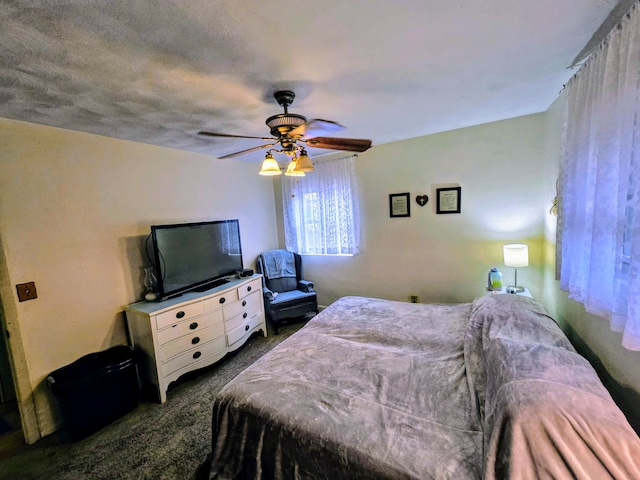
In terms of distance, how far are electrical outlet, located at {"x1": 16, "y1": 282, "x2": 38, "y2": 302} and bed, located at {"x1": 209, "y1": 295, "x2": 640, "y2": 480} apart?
1.80m

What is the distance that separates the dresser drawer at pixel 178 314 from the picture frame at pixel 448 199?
2.94 meters

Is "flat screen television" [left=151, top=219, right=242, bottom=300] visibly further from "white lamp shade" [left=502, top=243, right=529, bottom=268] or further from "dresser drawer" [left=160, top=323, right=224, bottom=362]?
"white lamp shade" [left=502, top=243, right=529, bottom=268]

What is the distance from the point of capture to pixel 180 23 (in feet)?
3.68

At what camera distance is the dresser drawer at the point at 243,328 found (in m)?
3.04

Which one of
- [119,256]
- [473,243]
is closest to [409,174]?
[473,243]

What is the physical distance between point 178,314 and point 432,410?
2.24 metres

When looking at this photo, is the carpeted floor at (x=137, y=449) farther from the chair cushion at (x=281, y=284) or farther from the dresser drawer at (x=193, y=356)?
the chair cushion at (x=281, y=284)

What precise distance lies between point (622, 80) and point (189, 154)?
11.7 feet

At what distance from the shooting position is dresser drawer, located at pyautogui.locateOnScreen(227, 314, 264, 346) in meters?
3.04

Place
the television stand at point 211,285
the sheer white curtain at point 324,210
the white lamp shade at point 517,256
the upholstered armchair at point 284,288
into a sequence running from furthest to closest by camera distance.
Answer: the sheer white curtain at point 324,210, the upholstered armchair at point 284,288, the television stand at point 211,285, the white lamp shade at point 517,256

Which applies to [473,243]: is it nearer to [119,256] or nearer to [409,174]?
[409,174]

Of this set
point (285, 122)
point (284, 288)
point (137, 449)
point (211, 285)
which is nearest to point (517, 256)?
point (285, 122)

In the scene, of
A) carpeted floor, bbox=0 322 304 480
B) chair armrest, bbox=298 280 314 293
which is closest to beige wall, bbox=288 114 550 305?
chair armrest, bbox=298 280 314 293

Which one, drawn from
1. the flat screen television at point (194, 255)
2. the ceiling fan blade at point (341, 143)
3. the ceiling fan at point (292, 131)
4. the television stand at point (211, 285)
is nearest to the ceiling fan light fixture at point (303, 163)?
the ceiling fan at point (292, 131)
